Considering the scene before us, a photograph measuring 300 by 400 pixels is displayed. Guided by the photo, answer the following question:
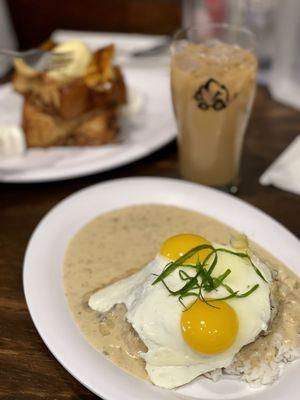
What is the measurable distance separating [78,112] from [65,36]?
0.89 meters

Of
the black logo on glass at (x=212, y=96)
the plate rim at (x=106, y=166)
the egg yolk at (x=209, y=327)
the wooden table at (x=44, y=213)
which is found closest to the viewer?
the egg yolk at (x=209, y=327)

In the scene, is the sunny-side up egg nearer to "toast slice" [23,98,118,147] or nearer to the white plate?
the white plate

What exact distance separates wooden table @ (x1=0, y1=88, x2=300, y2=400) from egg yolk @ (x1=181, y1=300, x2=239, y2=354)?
0.27 metres

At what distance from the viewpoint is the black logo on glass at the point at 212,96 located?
157cm

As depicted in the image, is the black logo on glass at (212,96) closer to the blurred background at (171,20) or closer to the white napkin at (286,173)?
the white napkin at (286,173)

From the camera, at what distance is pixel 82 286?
1336 millimetres

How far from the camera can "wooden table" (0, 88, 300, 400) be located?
118cm

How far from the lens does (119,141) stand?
1957 mm

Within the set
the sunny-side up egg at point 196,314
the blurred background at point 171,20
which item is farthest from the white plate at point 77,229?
the blurred background at point 171,20

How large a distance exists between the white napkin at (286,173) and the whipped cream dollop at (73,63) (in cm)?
73

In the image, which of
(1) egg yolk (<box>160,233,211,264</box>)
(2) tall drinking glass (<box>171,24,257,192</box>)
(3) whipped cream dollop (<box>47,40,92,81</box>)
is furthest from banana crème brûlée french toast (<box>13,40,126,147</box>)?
(1) egg yolk (<box>160,233,211,264</box>)

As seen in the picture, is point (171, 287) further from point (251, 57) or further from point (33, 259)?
point (251, 57)

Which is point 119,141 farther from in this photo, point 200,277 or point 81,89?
point 200,277

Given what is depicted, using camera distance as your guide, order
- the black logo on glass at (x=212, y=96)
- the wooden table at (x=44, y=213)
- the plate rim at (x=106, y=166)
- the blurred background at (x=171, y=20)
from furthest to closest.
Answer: the blurred background at (x=171, y=20), the plate rim at (x=106, y=166), the black logo on glass at (x=212, y=96), the wooden table at (x=44, y=213)
